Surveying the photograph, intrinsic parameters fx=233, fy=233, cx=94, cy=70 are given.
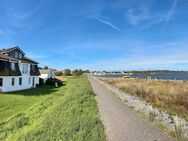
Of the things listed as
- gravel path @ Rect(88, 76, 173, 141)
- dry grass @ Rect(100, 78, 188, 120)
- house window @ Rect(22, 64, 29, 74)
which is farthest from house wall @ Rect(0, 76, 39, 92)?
gravel path @ Rect(88, 76, 173, 141)

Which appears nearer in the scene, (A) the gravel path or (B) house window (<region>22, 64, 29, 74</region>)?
(A) the gravel path

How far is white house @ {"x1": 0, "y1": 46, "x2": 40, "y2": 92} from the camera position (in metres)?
30.2

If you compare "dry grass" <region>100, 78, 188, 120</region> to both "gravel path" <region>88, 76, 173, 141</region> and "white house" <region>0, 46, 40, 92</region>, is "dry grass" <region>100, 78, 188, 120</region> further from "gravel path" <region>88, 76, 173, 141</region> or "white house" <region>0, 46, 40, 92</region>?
"white house" <region>0, 46, 40, 92</region>

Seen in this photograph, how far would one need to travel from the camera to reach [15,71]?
33250mm

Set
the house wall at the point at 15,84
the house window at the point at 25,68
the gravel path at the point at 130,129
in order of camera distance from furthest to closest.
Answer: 1. the house window at the point at 25,68
2. the house wall at the point at 15,84
3. the gravel path at the point at 130,129

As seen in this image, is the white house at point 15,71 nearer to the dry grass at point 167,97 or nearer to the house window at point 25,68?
the house window at point 25,68

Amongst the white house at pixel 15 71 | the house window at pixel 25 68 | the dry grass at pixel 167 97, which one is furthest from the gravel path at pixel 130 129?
the house window at pixel 25 68

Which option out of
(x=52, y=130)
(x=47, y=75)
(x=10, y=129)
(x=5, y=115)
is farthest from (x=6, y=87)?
(x=47, y=75)

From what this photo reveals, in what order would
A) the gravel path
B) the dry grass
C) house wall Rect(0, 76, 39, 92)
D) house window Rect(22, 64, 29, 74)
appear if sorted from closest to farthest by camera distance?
the gravel path → the dry grass → house wall Rect(0, 76, 39, 92) → house window Rect(22, 64, 29, 74)

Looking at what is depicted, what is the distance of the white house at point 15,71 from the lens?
99.1 ft

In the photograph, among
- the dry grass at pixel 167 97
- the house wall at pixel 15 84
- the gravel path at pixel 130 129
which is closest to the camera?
the gravel path at pixel 130 129

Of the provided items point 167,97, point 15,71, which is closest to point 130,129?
point 167,97

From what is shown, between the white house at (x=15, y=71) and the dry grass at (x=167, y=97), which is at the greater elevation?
the white house at (x=15, y=71)

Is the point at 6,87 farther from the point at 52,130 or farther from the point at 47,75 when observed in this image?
the point at 47,75
